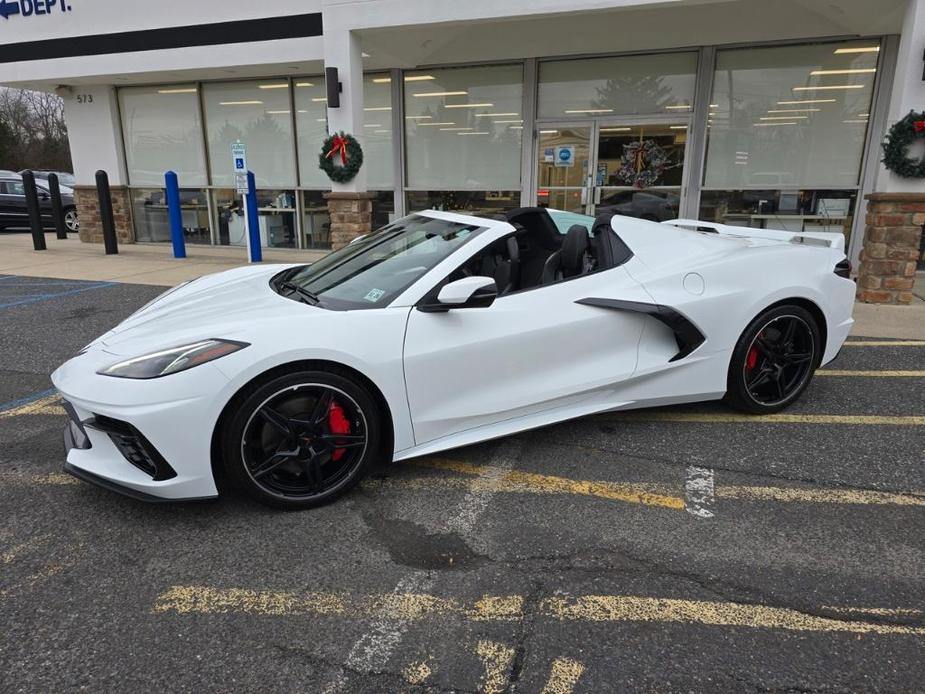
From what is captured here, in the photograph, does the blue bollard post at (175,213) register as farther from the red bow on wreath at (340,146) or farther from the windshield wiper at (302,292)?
the windshield wiper at (302,292)

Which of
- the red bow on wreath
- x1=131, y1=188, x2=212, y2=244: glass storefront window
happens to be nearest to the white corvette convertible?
the red bow on wreath

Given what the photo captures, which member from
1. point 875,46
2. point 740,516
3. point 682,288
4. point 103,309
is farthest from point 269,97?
point 740,516

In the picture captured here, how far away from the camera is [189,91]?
42.7 ft

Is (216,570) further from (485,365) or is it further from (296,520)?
(485,365)

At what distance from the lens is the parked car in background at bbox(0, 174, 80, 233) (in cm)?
1662

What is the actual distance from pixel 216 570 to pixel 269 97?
467 inches

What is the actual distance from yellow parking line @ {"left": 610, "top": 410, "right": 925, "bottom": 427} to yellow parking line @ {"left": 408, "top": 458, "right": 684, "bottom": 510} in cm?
93

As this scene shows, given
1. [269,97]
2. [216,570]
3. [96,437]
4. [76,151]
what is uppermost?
[269,97]

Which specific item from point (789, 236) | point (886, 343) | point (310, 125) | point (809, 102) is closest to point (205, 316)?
→ point (789, 236)

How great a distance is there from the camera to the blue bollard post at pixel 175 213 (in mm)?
11164

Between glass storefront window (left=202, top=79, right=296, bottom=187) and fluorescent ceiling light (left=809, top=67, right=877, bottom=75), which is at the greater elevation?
fluorescent ceiling light (left=809, top=67, right=877, bottom=75)

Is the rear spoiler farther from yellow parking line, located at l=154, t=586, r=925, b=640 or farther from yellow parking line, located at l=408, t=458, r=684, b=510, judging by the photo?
yellow parking line, located at l=154, t=586, r=925, b=640

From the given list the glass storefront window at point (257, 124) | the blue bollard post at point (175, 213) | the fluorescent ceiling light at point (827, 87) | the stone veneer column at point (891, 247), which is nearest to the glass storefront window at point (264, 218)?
the glass storefront window at point (257, 124)

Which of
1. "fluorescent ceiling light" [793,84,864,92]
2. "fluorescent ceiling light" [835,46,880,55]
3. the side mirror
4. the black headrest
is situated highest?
"fluorescent ceiling light" [835,46,880,55]
